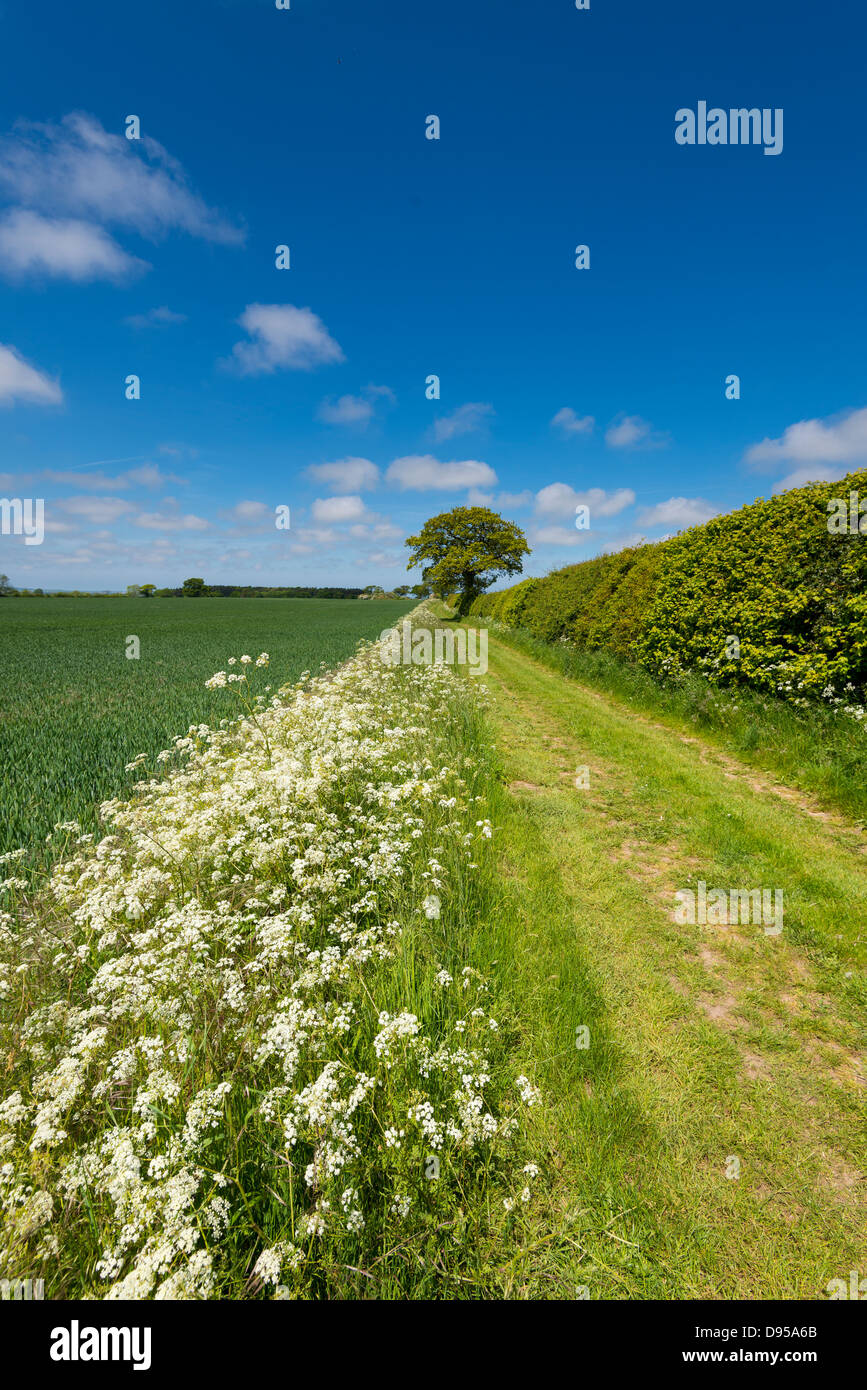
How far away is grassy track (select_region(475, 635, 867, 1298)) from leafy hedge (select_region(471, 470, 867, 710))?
8.41ft

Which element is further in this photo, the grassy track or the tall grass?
the tall grass

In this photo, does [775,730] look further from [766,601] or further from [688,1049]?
[688,1049]

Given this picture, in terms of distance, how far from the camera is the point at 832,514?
22.3 feet

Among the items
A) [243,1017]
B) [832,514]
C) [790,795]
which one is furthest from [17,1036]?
[832,514]

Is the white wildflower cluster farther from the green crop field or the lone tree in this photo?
the lone tree

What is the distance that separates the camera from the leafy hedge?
261 inches

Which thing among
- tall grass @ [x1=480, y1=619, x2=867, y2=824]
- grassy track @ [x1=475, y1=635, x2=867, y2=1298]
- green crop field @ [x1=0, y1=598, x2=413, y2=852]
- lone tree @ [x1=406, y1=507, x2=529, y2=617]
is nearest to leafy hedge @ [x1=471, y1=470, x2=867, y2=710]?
tall grass @ [x1=480, y1=619, x2=867, y2=824]

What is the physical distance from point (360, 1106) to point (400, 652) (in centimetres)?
1346

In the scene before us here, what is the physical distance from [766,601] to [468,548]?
41927mm

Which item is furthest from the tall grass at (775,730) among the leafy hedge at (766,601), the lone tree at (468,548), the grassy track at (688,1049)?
the lone tree at (468,548)

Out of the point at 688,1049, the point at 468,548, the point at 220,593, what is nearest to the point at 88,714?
the point at 688,1049

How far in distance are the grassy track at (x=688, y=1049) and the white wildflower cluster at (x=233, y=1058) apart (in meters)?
0.42

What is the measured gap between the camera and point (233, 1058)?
7.36ft

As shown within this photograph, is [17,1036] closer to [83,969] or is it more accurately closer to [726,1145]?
[83,969]
